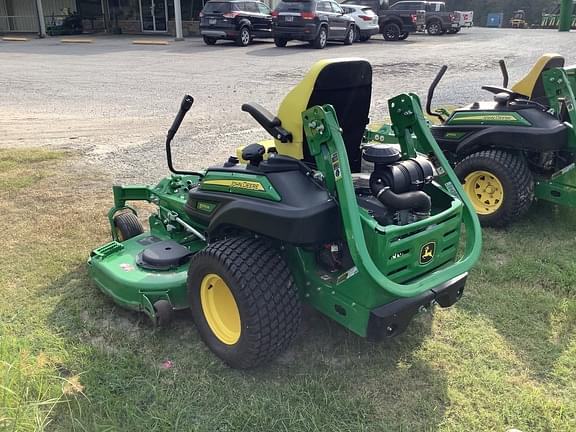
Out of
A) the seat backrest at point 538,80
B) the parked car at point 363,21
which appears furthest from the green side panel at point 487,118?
the parked car at point 363,21

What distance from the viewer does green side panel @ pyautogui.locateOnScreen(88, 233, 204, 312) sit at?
3268 mm

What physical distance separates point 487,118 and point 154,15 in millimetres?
24906

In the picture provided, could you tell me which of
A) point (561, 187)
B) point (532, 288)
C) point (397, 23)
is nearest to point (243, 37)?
point (397, 23)

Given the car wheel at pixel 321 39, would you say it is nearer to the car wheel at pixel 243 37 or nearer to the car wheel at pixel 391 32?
the car wheel at pixel 243 37

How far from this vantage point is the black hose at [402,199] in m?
2.83

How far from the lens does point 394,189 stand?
291 cm

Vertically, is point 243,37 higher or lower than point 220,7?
lower

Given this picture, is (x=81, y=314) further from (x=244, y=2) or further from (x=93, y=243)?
(x=244, y=2)

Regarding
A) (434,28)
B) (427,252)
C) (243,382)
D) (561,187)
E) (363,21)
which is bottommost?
(243,382)

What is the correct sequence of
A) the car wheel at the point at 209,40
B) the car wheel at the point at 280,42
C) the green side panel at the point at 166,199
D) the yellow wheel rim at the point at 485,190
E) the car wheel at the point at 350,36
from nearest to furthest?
1. the green side panel at the point at 166,199
2. the yellow wheel rim at the point at 485,190
3. the car wheel at the point at 280,42
4. the car wheel at the point at 209,40
5. the car wheel at the point at 350,36

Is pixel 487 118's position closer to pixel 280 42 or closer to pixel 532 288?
pixel 532 288

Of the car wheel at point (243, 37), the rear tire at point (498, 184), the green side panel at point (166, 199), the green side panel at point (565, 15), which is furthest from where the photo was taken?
the green side panel at point (565, 15)

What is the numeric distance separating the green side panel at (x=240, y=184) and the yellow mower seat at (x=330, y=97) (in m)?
0.27

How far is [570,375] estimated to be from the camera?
2992 millimetres
